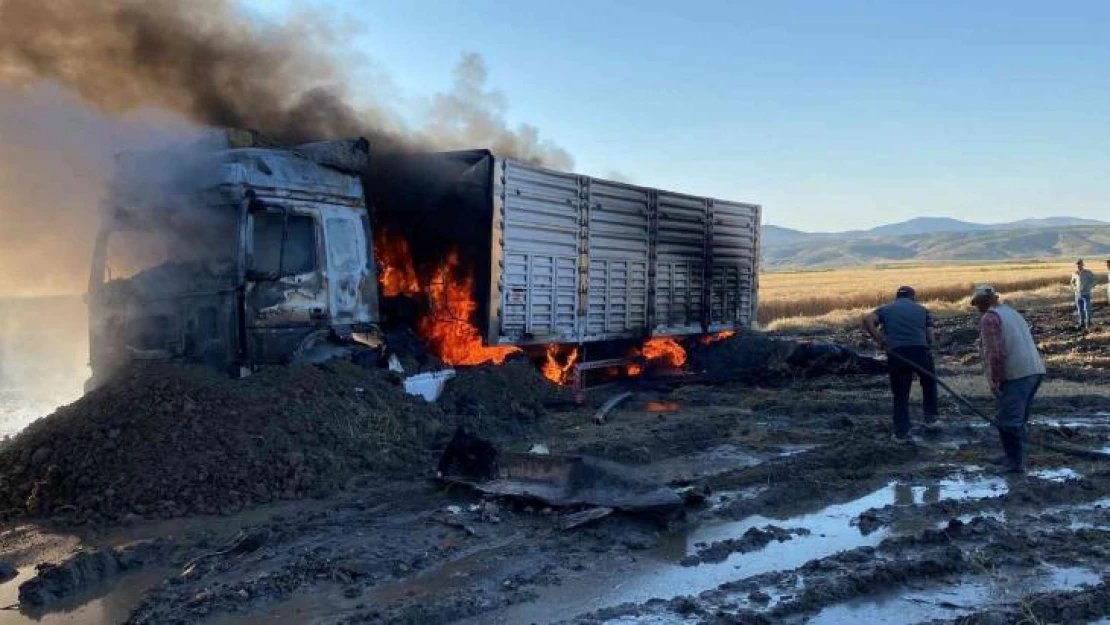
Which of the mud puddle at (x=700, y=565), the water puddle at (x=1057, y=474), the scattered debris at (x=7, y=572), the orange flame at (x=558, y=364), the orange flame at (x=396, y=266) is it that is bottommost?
the scattered debris at (x=7, y=572)

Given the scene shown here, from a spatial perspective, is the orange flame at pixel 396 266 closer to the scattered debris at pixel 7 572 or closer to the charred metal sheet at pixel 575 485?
the charred metal sheet at pixel 575 485

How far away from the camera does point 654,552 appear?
583 centimetres

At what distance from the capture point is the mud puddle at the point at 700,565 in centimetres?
489

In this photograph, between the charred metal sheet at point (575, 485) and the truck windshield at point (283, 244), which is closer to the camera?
the charred metal sheet at point (575, 485)

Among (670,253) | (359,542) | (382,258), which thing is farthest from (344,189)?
(670,253)

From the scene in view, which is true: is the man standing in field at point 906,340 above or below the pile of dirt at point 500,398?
above

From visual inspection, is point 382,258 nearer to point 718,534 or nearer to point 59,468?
point 59,468

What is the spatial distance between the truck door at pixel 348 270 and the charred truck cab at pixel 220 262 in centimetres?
2

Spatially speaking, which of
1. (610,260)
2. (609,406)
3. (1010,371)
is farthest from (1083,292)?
(1010,371)

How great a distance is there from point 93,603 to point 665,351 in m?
10.9

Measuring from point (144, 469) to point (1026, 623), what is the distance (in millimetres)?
6015

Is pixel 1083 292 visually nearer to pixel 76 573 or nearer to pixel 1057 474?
pixel 1057 474

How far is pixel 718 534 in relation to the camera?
20.3ft

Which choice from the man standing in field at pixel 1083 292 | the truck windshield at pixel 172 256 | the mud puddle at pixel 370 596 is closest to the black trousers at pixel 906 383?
the mud puddle at pixel 370 596
